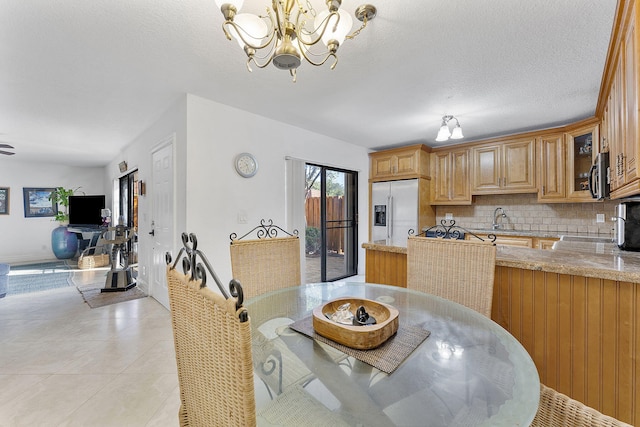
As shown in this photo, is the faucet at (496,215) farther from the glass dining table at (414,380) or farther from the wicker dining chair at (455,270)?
the glass dining table at (414,380)

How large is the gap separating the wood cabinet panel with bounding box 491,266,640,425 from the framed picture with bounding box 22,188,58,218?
29.4ft

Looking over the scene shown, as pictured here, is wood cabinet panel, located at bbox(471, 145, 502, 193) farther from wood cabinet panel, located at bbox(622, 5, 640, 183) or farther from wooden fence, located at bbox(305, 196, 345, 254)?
wood cabinet panel, located at bbox(622, 5, 640, 183)

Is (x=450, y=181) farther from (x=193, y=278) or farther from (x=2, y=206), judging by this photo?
(x=2, y=206)

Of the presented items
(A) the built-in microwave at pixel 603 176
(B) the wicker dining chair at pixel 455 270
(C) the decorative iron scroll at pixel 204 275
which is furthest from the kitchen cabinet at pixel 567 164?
(C) the decorative iron scroll at pixel 204 275

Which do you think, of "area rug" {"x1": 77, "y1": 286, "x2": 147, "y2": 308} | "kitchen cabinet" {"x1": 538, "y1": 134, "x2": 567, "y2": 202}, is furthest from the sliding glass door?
"kitchen cabinet" {"x1": 538, "y1": 134, "x2": 567, "y2": 202}

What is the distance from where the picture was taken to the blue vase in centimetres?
627

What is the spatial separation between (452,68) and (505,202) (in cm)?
283

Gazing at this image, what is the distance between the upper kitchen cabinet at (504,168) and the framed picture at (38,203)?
9035 millimetres

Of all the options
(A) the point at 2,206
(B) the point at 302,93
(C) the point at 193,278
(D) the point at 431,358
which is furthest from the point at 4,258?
(D) the point at 431,358

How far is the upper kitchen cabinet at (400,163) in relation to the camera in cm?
422

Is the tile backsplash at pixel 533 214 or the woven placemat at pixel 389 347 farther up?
the tile backsplash at pixel 533 214

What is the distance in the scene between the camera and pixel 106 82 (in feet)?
8.02

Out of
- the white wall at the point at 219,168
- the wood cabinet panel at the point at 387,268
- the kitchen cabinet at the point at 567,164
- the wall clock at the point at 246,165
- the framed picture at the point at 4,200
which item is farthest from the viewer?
the framed picture at the point at 4,200

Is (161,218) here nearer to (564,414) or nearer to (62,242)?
(564,414)
